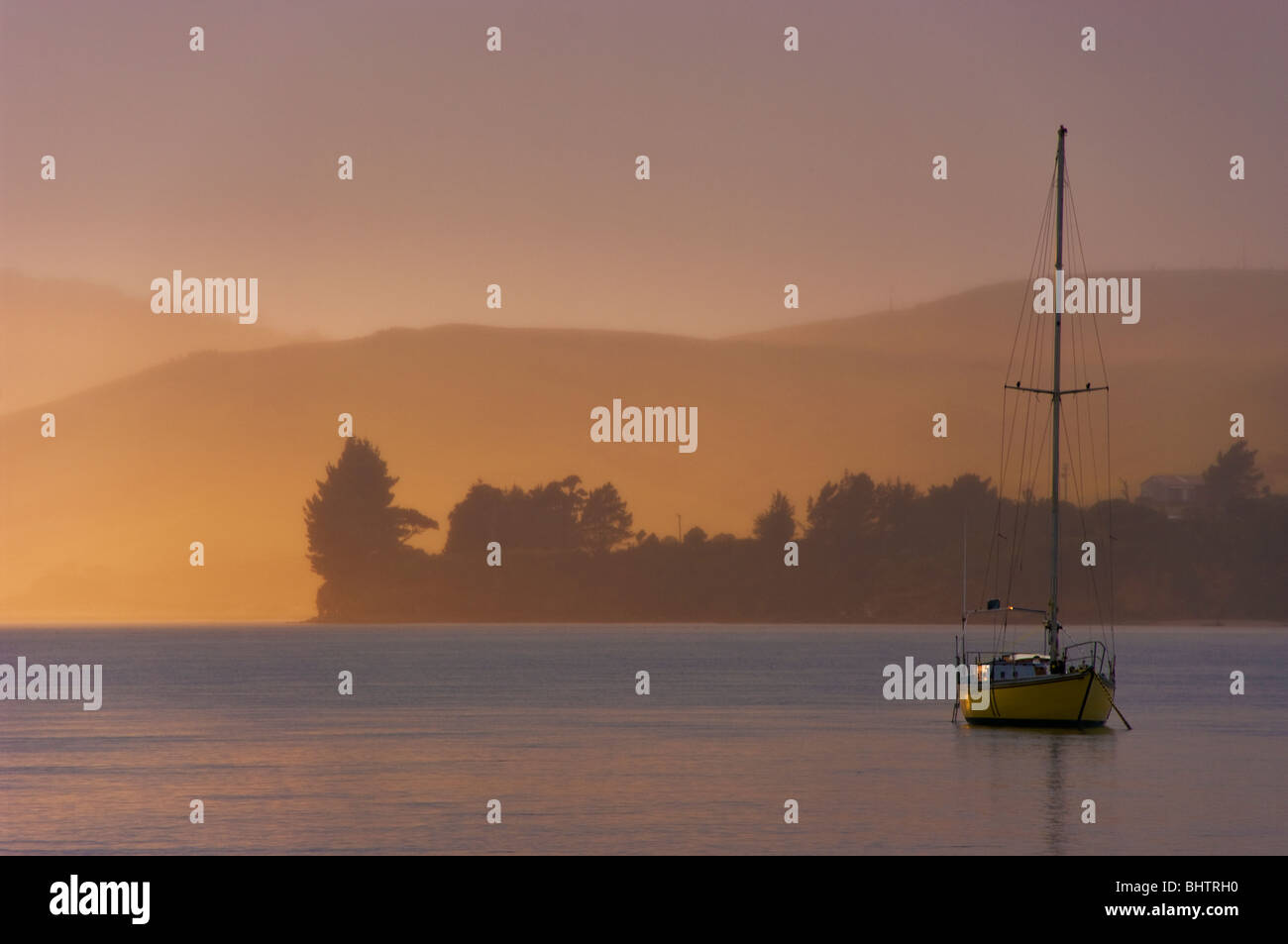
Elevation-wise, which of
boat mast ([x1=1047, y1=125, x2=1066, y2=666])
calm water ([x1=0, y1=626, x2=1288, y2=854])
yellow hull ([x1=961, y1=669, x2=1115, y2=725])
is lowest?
calm water ([x1=0, y1=626, x2=1288, y2=854])

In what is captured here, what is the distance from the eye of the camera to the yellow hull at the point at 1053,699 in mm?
79625

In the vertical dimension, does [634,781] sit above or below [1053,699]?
below

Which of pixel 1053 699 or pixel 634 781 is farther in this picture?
pixel 1053 699

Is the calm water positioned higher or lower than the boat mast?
lower

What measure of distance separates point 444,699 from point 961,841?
324ft

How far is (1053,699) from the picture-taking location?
79.8 meters

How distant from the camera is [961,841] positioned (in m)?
51.6

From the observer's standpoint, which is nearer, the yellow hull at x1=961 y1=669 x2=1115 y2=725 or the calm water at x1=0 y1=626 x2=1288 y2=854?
the calm water at x1=0 y1=626 x2=1288 y2=854

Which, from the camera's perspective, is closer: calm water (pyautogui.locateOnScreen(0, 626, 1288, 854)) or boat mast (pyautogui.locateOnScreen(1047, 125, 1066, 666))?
calm water (pyautogui.locateOnScreen(0, 626, 1288, 854))

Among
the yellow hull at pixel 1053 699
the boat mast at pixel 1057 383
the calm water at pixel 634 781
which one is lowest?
the calm water at pixel 634 781

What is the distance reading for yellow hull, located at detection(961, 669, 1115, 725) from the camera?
7962cm

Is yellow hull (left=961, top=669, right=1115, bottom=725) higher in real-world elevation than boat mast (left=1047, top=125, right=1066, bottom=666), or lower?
lower
